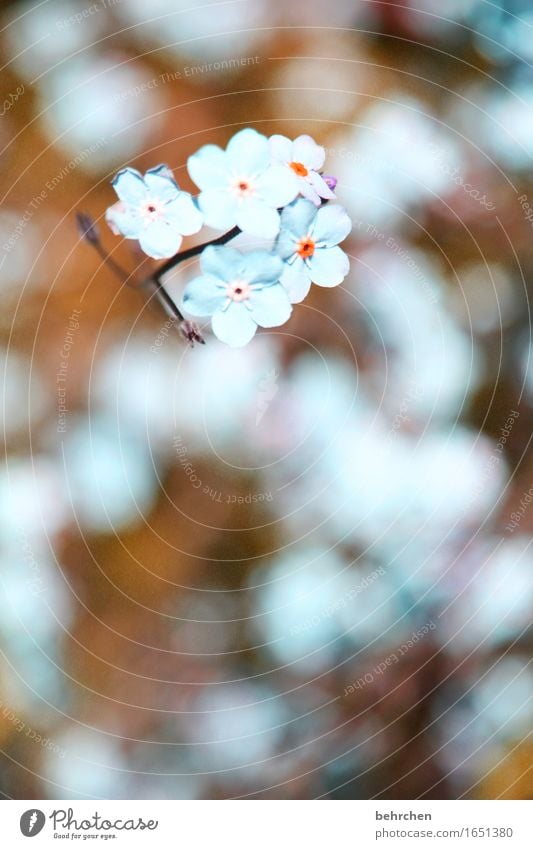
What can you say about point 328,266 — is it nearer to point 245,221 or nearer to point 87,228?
point 245,221

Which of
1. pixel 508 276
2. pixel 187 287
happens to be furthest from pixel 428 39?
pixel 187 287

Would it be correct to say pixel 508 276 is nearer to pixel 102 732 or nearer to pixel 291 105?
pixel 291 105

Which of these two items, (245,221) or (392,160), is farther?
(392,160)
